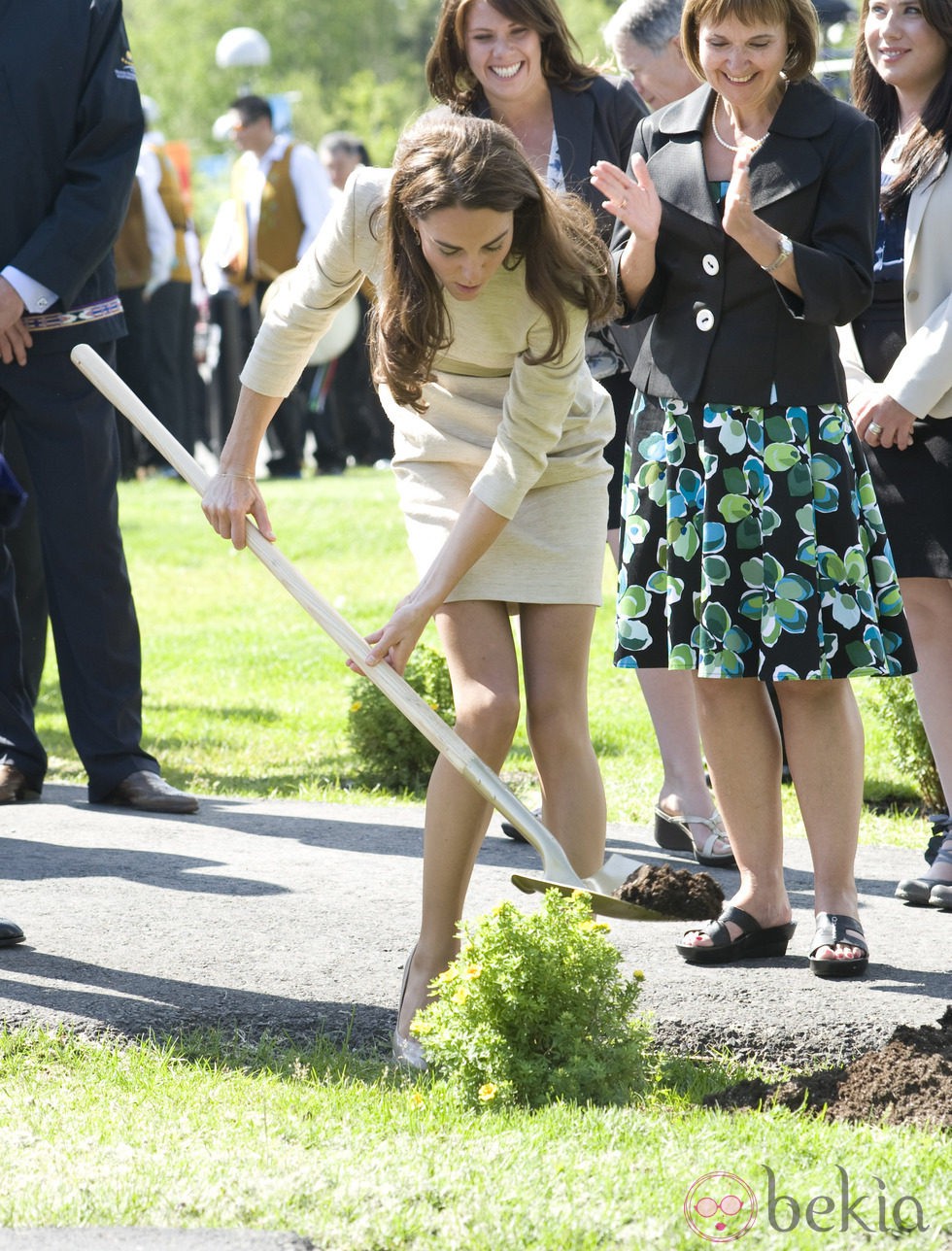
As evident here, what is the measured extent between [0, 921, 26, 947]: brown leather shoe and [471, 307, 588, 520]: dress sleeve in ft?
4.81

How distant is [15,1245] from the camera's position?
2.58 m

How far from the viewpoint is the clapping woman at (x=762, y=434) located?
3781mm

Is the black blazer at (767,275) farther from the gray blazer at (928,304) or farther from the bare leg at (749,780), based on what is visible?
the bare leg at (749,780)

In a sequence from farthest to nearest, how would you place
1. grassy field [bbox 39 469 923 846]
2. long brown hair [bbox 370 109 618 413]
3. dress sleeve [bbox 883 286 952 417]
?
grassy field [bbox 39 469 923 846]
dress sleeve [bbox 883 286 952 417]
long brown hair [bbox 370 109 618 413]

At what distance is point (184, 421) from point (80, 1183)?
12438mm

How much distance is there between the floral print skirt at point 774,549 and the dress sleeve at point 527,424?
448 mm

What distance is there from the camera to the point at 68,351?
17.8ft

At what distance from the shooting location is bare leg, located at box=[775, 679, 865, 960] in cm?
392

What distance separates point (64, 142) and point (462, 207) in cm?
246

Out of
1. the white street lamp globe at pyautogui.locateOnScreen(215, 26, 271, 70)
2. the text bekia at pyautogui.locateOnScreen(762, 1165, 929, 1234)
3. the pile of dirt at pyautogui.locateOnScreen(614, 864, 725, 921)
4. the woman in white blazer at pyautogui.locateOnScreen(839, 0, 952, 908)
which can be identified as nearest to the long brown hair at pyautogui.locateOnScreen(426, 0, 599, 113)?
the woman in white blazer at pyautogui.locateOnScreen(839, 0, 952, 908)

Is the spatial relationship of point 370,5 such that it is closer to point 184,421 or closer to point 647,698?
point 184,421

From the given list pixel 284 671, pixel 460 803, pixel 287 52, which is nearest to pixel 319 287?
pixel 460 803

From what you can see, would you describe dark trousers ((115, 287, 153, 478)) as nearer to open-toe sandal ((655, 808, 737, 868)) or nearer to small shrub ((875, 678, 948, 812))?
small shrub ((875, 678, 948, 812))

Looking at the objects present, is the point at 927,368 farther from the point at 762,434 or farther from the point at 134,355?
the point at 134,355
